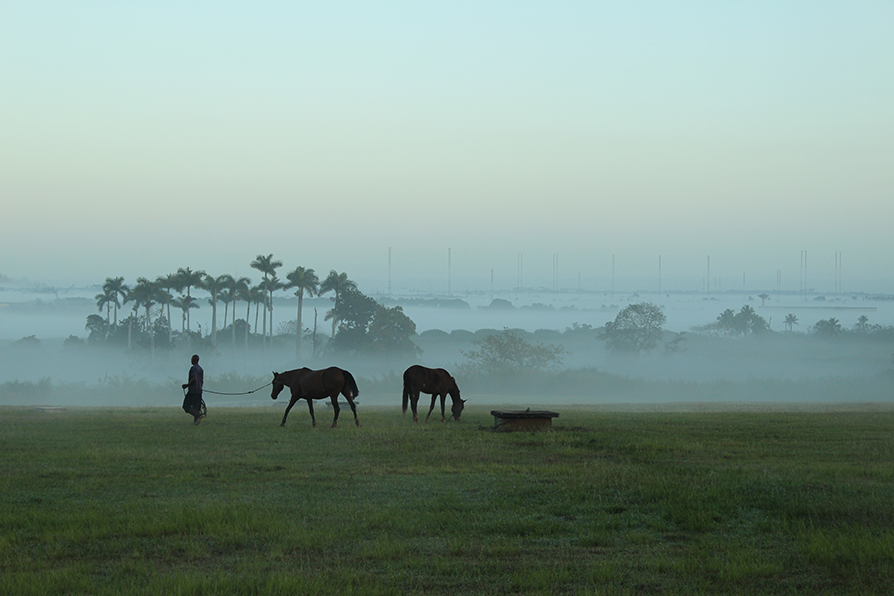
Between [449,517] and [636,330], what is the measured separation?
126380mm

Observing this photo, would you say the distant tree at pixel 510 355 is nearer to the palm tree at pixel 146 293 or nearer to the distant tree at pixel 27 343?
the palm tree at pixel 146 293

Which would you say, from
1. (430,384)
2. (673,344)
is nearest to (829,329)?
(673,344)

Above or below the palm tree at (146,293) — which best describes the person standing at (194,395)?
below

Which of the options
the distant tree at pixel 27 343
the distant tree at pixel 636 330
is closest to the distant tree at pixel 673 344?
the distant tree at pixel 636 330

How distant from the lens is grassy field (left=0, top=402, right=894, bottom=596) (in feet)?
28.8

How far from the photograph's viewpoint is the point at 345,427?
25.3m

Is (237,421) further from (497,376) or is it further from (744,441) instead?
(497,376)

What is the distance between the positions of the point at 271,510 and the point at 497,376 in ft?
→ 330

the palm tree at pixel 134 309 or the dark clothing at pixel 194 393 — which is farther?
the palm tree at pixel 134 309

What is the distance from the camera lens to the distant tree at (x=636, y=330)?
134 metres

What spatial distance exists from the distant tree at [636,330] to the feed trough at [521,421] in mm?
113555

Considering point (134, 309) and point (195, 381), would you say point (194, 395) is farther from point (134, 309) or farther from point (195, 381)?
point (134, 309)

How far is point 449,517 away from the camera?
11.5 meters

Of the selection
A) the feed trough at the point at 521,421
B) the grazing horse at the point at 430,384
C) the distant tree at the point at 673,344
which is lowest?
the feed trough at the point at 521,421
